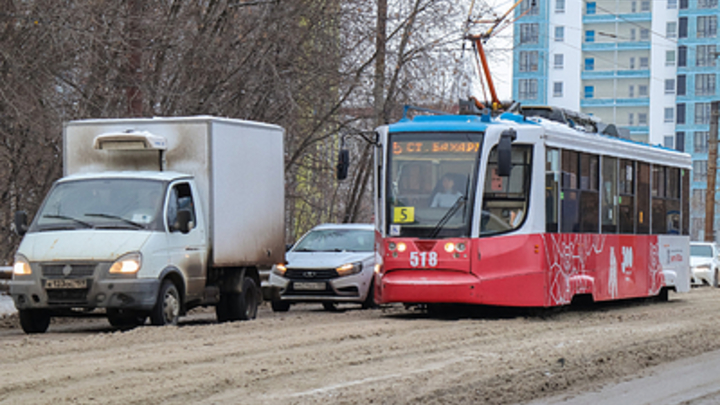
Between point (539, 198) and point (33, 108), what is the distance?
337 inches

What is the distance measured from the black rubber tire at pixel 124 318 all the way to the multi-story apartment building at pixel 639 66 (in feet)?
277

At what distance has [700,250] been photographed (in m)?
34.8

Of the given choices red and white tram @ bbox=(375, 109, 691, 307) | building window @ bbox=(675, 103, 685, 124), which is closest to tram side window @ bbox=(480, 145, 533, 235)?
red and white tram @ bbox=(375, 109, 691, 307)

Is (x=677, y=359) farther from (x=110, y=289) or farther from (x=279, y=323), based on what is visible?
(x=110, y=289)

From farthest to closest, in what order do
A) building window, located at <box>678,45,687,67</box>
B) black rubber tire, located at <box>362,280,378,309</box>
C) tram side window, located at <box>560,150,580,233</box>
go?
building window, located at <box>678,45,687,67</box>
black rubber tire, located at <box>362,280,378,309</box>
tram side window, located at <box>560,150,580,233</box>

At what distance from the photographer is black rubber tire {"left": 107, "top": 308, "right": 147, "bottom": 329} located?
13.8 metres

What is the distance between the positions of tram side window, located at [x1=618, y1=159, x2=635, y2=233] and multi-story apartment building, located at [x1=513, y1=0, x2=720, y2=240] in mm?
79592

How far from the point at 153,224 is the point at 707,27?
90117 millimetres

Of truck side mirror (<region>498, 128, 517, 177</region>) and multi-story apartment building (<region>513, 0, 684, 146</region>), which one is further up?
multi-story apartment building (<region>513, 0, 684, 146</region>)

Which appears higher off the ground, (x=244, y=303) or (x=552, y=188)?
(x=552, y=188)

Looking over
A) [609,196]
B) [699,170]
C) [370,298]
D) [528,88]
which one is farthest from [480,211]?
[699,170]

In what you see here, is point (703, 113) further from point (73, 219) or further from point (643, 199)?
point (73, 219)

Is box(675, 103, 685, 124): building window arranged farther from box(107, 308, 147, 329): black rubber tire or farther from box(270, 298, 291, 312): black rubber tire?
box(107, 308, 147, 329): black rubber tire

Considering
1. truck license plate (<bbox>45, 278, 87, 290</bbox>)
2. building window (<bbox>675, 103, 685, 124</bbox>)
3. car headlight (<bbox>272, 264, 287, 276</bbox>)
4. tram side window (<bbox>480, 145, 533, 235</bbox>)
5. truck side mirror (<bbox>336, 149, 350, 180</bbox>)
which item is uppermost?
building window (<bbox>675, 103, 685, 124</bbox>)
